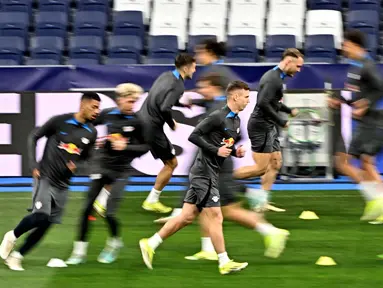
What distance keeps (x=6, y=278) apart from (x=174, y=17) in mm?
11428

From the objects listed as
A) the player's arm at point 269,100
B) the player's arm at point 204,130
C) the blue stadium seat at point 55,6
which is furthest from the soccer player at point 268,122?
the blue stadium seat at point 55,6

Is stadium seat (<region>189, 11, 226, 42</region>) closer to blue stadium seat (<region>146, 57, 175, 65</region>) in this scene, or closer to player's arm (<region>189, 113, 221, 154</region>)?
blue stadium seat (<region>146, 57, 175, 65</region>)

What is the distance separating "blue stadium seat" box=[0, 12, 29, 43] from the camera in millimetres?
19531

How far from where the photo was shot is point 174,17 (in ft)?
65.2

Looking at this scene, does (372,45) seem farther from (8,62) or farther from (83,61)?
(8,62)

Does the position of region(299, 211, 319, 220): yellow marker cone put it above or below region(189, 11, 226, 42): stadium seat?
below

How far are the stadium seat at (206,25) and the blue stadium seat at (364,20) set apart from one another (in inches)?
104

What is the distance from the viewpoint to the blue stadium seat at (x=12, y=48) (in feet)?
61.6

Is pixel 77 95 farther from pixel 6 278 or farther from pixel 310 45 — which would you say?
pixel 6 278

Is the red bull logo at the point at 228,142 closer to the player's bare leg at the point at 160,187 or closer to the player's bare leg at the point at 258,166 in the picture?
the player's bare leg at the point at 258,166

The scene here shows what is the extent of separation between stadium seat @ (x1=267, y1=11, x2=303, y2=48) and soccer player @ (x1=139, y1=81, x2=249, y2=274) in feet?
33.0

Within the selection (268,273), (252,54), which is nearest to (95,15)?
(252,54)

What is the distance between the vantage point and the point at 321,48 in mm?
18672

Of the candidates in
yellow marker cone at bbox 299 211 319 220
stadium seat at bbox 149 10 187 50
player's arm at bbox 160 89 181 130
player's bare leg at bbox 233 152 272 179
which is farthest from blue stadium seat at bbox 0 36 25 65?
yellow marker cone at bbox 299 211 319 220
